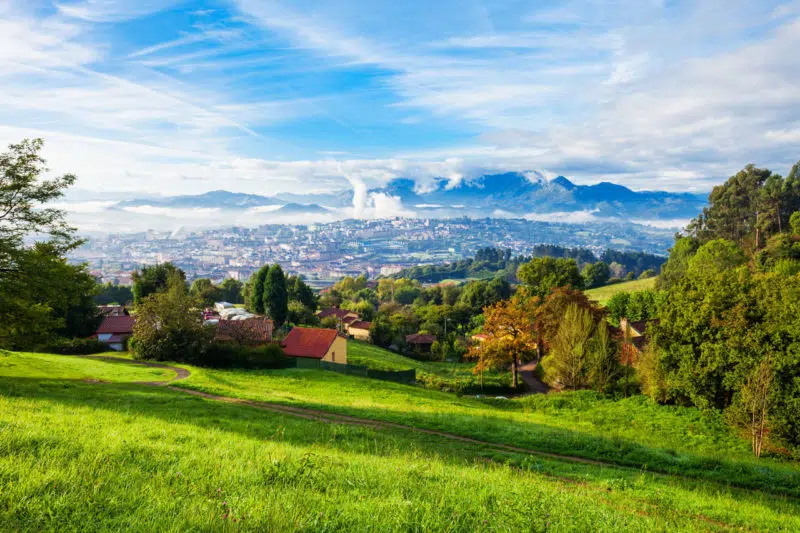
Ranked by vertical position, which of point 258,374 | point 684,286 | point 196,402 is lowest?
point 258,374

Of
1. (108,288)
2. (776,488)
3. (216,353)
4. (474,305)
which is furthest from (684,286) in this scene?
(108,288)

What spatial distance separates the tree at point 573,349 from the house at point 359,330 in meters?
36.5

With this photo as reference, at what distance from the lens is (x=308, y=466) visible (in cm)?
639

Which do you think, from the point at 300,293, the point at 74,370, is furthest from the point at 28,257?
the point at 300,293

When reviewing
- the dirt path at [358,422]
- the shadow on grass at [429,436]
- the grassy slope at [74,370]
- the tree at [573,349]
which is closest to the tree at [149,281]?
the grassy slope at [74,370]

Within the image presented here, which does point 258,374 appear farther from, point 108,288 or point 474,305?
point 108,288

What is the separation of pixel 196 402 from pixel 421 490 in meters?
13.1

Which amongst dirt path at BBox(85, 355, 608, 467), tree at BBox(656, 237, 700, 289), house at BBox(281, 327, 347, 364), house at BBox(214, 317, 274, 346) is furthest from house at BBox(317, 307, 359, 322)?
dirt path at BBox(85, 355, 608, 467)

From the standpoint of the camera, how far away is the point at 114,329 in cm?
4606

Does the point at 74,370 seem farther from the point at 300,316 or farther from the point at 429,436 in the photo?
the point at 300,316

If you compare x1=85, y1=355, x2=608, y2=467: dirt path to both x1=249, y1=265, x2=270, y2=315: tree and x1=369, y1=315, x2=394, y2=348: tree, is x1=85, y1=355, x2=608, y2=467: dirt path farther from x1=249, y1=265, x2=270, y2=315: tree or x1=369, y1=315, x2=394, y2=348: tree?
x1=369, y1=315, x2=394, y2=348: tree

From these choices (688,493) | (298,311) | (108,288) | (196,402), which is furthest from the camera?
(108,288)

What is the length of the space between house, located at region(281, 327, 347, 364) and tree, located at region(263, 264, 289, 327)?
62.1 ft

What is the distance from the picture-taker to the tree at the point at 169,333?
32.9 meters
